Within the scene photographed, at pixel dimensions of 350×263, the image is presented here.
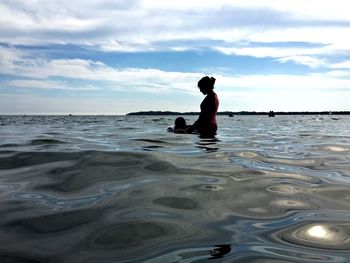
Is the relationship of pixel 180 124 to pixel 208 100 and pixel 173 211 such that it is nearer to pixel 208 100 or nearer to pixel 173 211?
pixel 208 100

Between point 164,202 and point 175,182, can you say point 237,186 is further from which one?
A: point 164,202

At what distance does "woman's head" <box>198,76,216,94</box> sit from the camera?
35.5 ft

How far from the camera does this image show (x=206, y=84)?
10883 mm

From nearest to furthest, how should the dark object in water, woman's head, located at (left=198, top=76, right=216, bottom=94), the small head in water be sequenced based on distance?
the dark object in water < woman's head, located at (left=198, top=76, right=216, bottom=94) < the small head in water

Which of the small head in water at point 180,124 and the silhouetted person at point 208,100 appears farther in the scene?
the small head in water at point 180,124

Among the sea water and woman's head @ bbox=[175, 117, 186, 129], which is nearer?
the sea water

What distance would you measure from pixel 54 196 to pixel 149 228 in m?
1.52

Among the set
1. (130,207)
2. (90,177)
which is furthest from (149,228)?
(90,177)

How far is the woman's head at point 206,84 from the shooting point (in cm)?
1081

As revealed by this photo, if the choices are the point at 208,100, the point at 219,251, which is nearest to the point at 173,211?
the point at 219,251

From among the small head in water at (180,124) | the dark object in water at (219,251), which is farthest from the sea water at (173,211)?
the small head in water at (180,124)

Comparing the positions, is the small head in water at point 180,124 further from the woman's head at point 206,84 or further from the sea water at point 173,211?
the sea water at point 173,211

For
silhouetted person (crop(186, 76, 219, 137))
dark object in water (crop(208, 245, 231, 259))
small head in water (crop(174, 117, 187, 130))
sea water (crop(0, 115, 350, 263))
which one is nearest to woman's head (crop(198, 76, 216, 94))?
silhouetted person (crop(186, 76, 219, 137))

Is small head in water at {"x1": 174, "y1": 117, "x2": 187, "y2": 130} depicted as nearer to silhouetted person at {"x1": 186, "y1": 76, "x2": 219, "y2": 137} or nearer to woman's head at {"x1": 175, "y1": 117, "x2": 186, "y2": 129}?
woman's head at {"x1": 175, "y1": 117, "x2": 186, "y2": 129}
